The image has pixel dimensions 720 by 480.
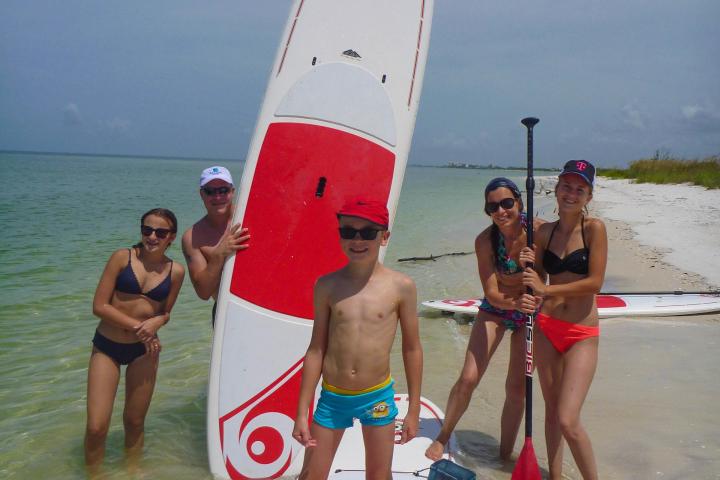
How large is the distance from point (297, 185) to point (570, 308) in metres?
1.94

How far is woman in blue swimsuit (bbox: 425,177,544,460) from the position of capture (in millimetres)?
3003

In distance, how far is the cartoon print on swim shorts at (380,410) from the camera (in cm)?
228

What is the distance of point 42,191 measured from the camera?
28.9 meters

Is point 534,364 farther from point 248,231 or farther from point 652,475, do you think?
point 248,231

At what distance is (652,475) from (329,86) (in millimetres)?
3213

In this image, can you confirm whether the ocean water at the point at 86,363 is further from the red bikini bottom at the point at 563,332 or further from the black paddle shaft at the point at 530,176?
the black paddle shaft at the point at 530,176

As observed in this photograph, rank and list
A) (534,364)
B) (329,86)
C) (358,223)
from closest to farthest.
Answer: (358,223), (534,364), (329,86)

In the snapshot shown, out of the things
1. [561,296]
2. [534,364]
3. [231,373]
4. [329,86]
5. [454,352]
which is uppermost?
[329,86]

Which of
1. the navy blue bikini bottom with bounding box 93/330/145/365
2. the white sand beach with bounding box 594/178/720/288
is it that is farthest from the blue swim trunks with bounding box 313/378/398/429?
the white sand beach with bounding box 594/178/720/288

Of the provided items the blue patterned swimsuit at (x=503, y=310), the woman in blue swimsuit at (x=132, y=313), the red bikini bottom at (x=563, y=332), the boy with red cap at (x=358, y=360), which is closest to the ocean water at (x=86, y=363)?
the woman in blue swimsuit at (x=132, y=313)

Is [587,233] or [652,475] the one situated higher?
[587,233]

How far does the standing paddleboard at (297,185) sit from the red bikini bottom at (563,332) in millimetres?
1431

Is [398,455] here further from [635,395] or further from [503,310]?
[635,395]

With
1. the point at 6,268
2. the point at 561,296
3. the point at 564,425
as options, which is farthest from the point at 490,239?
the point at 6,268
